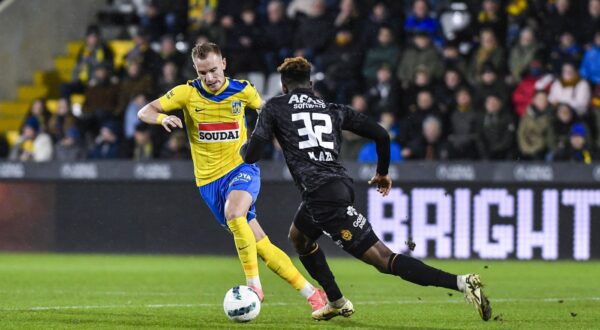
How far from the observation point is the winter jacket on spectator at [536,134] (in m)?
17.8

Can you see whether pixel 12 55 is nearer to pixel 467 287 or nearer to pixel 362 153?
pixel 362 153

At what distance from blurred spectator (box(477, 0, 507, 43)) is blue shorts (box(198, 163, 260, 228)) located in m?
9.55

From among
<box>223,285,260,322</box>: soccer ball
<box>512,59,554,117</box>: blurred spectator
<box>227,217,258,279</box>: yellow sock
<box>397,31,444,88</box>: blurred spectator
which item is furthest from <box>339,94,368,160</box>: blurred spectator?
<box>223,285,260,322</box>: soccer ball

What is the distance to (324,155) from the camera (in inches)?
376

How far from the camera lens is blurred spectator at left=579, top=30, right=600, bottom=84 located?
18.6 m

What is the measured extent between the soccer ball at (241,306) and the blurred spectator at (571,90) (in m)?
Answer: 9.37

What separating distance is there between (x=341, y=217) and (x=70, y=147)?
11.7 meters

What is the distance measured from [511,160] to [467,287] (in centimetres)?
906

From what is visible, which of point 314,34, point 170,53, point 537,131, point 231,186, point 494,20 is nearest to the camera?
point 231,186

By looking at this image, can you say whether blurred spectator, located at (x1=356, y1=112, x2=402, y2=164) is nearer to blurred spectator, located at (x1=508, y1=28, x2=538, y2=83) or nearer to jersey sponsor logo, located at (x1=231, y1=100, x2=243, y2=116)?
blurred spectator, located at (x1=508, y1=28, x2=538, y2=83)

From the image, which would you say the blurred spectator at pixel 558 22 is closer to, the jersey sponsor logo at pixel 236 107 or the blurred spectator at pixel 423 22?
the blurred spectator at pixel 423 22

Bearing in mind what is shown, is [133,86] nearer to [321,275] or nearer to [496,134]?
[496,134]

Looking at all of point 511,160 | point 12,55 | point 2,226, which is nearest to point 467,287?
point 511,160

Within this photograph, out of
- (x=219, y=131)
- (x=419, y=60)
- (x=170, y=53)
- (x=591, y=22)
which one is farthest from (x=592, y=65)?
(x=219, y=131)
